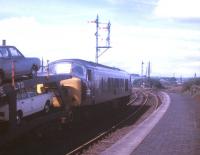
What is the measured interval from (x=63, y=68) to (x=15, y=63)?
7363mm

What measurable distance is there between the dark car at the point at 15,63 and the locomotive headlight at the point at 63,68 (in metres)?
4.55

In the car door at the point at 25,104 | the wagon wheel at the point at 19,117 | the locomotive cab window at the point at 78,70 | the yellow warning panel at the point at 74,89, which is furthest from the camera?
the locomotive cab window at the point at 78,70

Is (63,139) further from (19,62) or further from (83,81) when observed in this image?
(83,81)

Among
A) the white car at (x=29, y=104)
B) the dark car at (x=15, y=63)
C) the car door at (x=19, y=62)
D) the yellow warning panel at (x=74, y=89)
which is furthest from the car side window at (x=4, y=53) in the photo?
the yellow warning panel at (x=74, y=89)

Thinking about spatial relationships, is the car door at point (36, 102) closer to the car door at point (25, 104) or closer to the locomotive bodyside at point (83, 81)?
the car door at point (25, 104)

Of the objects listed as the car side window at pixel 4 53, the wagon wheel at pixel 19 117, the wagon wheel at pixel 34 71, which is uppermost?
the car side window at pixel 4 53

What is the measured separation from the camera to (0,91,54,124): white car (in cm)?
1535

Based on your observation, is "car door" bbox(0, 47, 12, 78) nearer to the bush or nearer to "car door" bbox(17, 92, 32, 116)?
"car door" bbox(17, 92, 32, 116)

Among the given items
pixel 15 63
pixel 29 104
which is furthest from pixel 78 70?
pixel 29 104

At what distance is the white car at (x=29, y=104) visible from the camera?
50.4 feet

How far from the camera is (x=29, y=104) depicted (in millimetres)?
17297

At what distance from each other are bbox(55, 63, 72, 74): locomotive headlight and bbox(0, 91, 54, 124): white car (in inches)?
183

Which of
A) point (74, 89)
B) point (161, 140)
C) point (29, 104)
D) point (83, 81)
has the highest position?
point (83, 81)

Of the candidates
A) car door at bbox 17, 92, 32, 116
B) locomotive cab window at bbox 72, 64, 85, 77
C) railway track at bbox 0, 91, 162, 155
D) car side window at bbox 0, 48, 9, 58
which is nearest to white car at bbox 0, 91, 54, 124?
car door at bbox 17, 92, 32, 116
